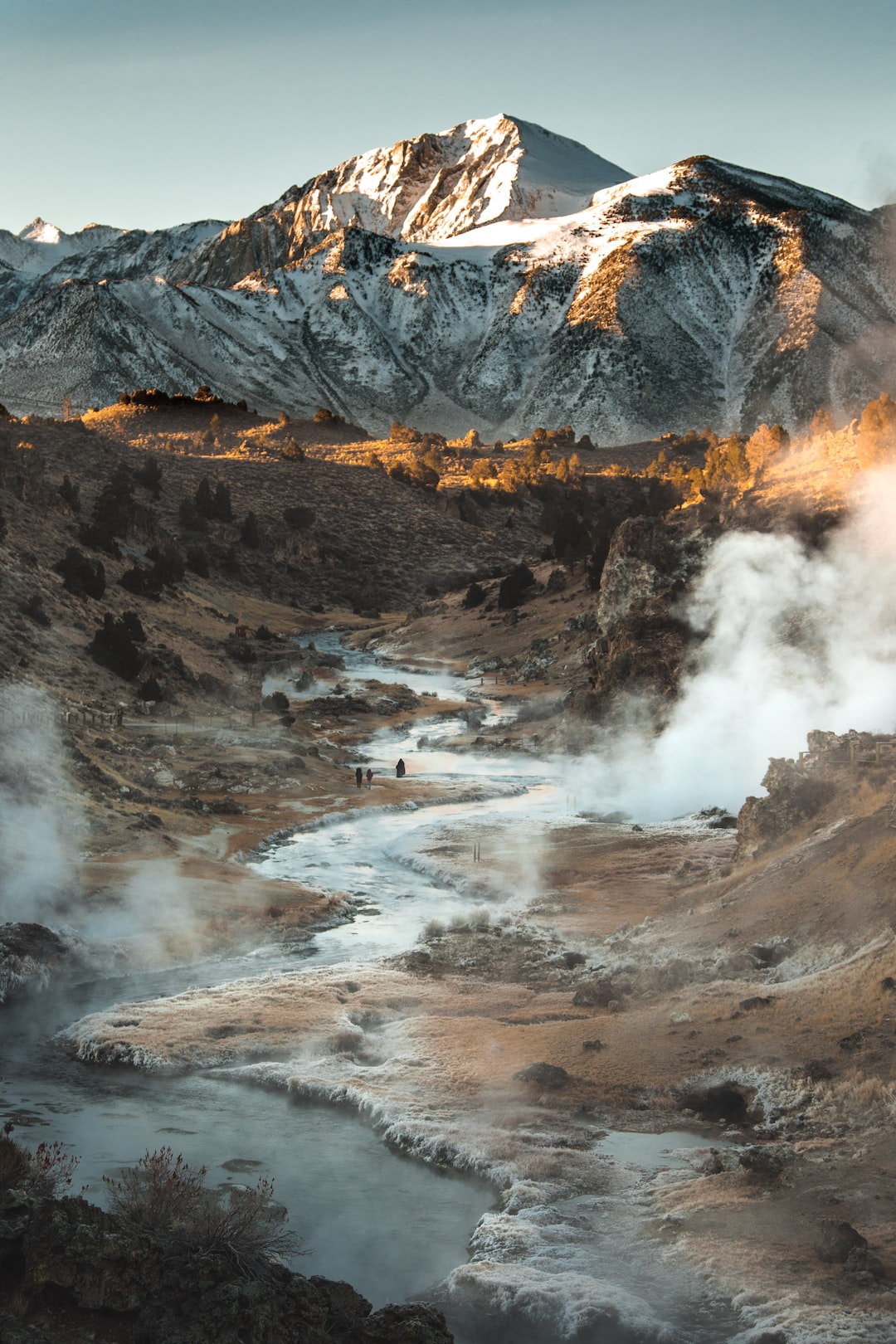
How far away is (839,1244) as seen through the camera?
419 inches

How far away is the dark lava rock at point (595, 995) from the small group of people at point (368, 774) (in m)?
19.3

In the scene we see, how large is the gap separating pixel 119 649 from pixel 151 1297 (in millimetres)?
36817

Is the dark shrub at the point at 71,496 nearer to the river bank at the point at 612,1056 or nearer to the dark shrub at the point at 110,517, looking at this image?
the dark shrub at the point at 110,517

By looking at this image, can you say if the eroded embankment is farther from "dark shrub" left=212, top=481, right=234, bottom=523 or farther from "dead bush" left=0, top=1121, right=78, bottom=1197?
"dark shrub" left=212, top=481, right=234, bottom=523

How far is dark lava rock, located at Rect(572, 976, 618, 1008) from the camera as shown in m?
17.7

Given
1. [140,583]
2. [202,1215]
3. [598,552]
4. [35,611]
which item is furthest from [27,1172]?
[598,552]

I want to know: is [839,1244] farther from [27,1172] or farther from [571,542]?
[571,542]

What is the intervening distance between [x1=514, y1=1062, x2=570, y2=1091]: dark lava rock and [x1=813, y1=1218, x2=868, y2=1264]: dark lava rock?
14.7ft

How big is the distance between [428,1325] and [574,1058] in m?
6.30

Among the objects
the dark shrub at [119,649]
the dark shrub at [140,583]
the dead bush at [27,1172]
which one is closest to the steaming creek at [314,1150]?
the dead bush at [27,1172]

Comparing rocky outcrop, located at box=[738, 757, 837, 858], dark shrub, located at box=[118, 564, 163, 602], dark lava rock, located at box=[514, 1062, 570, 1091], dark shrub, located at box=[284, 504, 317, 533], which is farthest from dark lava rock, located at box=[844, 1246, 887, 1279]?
dark shrub, located at box=[284, 504, 317, 533]

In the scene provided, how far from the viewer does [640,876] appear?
25.8 metres

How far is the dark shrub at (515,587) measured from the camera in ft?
220

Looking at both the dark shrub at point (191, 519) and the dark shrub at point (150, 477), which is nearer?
the dark shrub at point (191, 519)
